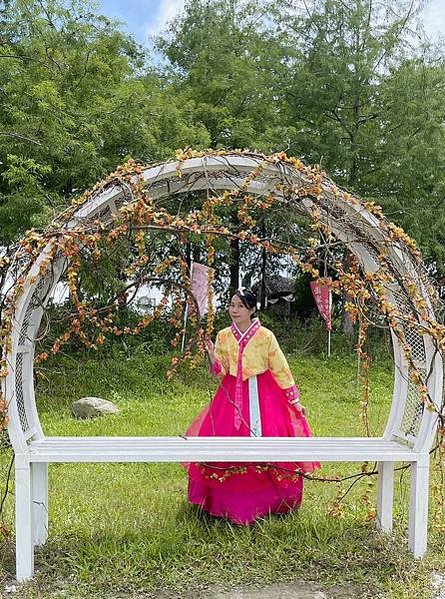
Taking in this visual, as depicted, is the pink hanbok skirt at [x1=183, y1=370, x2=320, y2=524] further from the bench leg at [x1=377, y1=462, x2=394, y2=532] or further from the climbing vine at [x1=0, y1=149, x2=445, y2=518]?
the climbing vine at [x1=0, y1=149, x2=445, y2=518]

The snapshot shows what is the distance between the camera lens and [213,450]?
3.29 metres

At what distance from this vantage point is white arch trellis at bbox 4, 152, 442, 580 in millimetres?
3145

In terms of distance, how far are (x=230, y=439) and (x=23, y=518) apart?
1.13 metres

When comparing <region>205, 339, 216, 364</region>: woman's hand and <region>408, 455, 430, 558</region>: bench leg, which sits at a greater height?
<region>205, 339, 216, 364</region>: woman's hand

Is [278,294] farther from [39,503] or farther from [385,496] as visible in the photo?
[39,503]

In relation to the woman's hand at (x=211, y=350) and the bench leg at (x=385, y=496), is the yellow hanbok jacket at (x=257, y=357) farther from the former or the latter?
the bench leg at (x=385, y=496)

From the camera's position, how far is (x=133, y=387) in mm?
9375

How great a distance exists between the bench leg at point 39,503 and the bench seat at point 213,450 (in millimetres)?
222

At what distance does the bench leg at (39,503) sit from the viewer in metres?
3.50

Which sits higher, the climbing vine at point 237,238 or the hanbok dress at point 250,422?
the climbing vine at point 237,238

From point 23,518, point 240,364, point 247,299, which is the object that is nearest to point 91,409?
point 240,364

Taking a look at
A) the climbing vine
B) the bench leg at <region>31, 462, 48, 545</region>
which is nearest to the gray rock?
the bench leg at <region>31, 462, 48, 545</region>

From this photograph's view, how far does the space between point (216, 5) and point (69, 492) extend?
11.4 m

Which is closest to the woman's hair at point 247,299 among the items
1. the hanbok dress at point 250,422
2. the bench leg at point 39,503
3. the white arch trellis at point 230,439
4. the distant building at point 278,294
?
Answer: the hanbok dress at point 250,422
